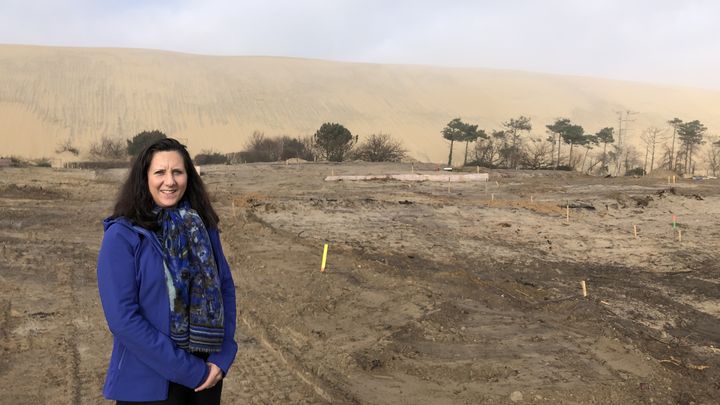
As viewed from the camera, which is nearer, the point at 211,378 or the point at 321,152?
the point at 211,378

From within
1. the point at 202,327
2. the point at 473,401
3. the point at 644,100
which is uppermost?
the point at 644,100

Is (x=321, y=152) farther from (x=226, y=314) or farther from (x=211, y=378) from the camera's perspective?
(x=211, y=378)

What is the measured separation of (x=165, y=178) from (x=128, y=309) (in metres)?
0.51

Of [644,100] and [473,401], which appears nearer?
[473,401]

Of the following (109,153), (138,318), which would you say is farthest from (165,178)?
(109,153)

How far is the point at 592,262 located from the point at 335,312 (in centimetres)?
551

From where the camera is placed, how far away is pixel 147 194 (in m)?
2.13

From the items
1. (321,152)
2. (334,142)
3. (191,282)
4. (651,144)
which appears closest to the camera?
(191,282)

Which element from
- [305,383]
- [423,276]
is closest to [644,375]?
[305,383]

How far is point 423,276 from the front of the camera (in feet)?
26.2

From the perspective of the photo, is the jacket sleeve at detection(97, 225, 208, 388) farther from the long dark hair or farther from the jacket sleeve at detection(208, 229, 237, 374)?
the jacket sleeve at detection(208, 229, 237, 374)

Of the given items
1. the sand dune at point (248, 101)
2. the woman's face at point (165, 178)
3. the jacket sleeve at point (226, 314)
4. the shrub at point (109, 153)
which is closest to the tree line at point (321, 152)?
the shrub at point (109, 153)

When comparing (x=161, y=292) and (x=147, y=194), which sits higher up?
(x=147, y=194)

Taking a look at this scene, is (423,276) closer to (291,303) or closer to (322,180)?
(291,303)
